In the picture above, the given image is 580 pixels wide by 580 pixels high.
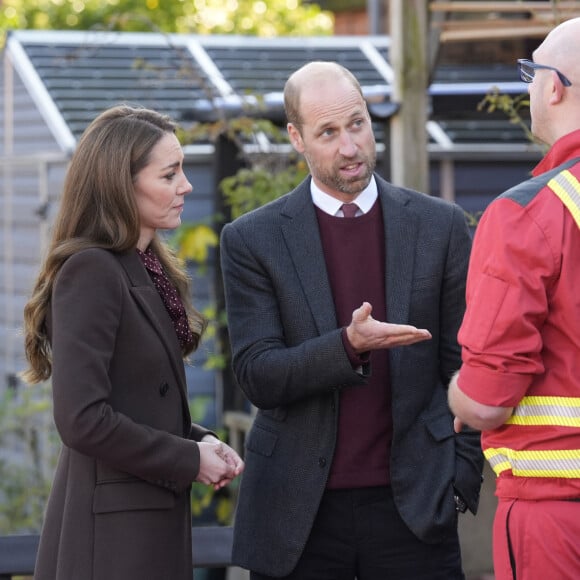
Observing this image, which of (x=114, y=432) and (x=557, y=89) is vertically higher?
(x=557, y=89)

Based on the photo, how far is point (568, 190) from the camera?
8.33ft

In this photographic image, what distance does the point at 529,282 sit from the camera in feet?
8.17

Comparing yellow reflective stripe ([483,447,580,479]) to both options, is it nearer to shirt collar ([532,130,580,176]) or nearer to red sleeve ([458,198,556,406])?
red sleeve ([458,198,556,406])

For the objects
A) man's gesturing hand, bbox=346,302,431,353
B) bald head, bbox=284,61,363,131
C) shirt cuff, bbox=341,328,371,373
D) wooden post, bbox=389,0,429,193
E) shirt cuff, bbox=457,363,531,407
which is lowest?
shirt cuff, bbox=457,363,531,407

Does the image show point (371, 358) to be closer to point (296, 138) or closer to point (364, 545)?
point (364, 545)

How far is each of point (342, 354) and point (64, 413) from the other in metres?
0.72

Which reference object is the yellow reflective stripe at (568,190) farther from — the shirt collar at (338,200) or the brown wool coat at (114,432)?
the brown wool coat at (114,432)

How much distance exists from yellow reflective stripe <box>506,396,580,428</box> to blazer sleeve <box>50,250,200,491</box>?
0.89 metres

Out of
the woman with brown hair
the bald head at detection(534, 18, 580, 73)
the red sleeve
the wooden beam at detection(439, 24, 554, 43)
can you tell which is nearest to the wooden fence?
the woman with brown hair

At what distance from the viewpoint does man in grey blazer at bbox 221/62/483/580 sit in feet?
10.7

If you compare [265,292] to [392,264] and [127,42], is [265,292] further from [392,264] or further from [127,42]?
[127,42]

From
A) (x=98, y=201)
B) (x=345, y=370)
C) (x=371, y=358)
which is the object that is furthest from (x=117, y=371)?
(x=371, y=358)

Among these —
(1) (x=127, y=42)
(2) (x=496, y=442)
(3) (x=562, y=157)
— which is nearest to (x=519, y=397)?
(2) (x=496, y=442)

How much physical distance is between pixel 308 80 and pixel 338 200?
37 centimetres
